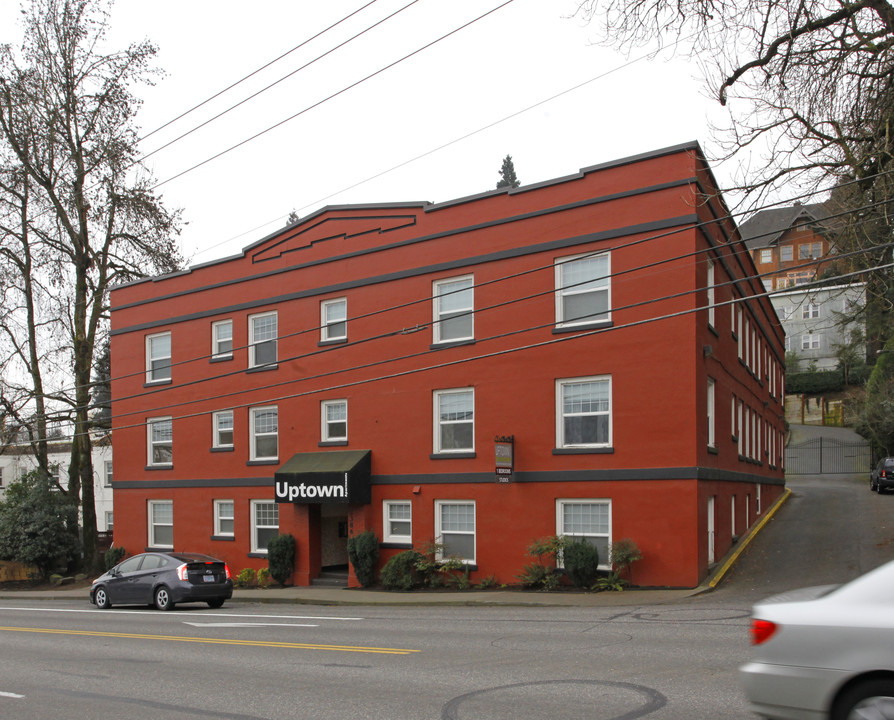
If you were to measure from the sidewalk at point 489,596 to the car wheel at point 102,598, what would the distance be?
3.28 meters

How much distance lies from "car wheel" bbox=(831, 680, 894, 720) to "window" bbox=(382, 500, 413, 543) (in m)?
18.9

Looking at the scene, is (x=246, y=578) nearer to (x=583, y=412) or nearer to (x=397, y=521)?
(x=397, y=521)

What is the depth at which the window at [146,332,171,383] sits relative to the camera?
30797mm

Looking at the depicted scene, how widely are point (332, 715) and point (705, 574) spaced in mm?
14215

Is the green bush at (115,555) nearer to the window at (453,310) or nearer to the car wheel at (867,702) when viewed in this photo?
the window at (453,310)

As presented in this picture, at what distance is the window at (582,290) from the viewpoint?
21.3 meters

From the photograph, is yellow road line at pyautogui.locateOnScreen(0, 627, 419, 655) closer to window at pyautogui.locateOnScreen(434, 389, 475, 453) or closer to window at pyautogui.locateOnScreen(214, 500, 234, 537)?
window at pyautogui.locateOnScreen(434, 389, 475, 453)

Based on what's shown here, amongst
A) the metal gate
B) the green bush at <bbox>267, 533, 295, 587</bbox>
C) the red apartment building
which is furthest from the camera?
the metal gate

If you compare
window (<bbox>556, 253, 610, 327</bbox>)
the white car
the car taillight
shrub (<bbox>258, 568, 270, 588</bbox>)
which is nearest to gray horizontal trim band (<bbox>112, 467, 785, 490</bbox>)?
shrub (<bbox>258, 568, 270, 588</bbox>)

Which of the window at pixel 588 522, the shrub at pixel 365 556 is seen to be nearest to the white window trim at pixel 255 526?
the shrub at pixel 365 556

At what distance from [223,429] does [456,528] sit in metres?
9.57

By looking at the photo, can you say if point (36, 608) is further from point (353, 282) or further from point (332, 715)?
point (332, 715)

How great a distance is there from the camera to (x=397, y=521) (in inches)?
965

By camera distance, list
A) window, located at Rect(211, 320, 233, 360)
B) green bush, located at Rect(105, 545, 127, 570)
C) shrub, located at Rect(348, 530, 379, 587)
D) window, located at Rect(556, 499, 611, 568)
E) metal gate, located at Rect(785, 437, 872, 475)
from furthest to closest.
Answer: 1. metal gate, located at Rect(785, 437, 872, 475)
2. green bush, located at Rect(105, 545, 127, 570)
3. window, located at Rect(211, 320, 233, 360)
4. shrub, located at Rect(348, 530, 379, 587)
5. window, located at Rect(556, 499, 611, 568)
